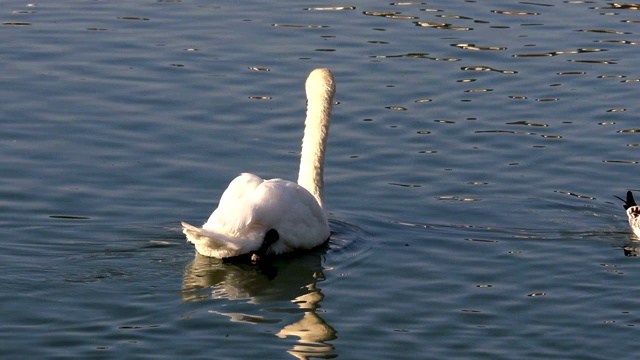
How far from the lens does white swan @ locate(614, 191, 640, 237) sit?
49.2ft

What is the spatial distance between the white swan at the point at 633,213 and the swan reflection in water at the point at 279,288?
306 centimetres

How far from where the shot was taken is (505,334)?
1233cm

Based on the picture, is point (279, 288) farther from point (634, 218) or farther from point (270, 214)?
point (634, 218)

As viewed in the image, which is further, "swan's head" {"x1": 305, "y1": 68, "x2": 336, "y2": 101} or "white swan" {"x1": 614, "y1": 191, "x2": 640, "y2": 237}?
"swan's head" {"x1": 305, "y1": 68, "x2": 336, "y2": 101}

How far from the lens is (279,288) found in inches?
537

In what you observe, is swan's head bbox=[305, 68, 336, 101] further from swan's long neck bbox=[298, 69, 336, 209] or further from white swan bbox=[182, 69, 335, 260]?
white swan bbox=[182, 69, 335, 260]

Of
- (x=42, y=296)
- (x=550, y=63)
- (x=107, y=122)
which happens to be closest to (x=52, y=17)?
(x=107, y=122)

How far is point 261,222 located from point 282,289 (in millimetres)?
826

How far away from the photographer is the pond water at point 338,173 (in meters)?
12.4

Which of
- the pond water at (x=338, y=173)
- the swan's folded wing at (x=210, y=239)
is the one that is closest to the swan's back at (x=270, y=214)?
the swan's folded wing at (x=210, y=239)

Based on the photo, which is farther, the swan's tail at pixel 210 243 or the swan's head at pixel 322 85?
the swan's head at pixel 322 85

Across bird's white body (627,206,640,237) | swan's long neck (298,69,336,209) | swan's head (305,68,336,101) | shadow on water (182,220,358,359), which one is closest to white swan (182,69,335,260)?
shadow on water (182,220,358,359)

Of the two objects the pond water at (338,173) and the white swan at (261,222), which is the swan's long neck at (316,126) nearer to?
the white swan at (261,222)

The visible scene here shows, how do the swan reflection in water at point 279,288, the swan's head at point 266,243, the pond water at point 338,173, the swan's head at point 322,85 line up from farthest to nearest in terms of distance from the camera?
the swan's head at point 322,85 → the swan's head at point 266,243 → the pond water at point 338,173 → the swan reflection in water at point 279,288
